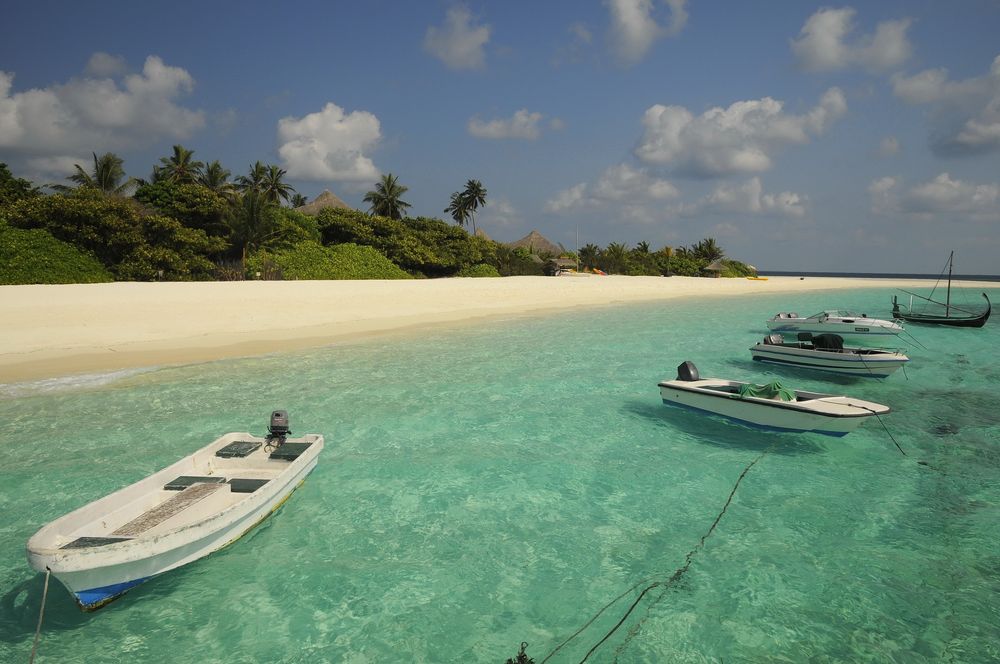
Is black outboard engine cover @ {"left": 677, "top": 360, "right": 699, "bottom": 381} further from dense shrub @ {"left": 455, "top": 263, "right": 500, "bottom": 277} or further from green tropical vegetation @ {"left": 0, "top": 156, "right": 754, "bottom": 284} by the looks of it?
dense shrub @ {"left": 455, "top": 263, "right": 500, "bottom": 277}

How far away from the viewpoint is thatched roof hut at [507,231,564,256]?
258 feet

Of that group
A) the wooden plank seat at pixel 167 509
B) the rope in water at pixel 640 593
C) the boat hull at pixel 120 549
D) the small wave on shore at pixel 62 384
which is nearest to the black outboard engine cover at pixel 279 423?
the wooden plank seat at pixel 167 509

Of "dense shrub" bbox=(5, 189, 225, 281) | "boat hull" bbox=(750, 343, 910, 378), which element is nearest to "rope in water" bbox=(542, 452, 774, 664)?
"boat hull" bbox=(750, 343, 910, 378)

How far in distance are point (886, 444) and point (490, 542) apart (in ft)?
30.6

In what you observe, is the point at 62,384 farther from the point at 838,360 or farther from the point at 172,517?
the point at 838,360

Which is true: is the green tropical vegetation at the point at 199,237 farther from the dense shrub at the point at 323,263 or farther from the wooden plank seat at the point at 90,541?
the wooden plank seat at the point at 90,541

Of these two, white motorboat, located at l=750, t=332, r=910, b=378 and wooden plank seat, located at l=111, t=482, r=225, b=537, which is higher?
white motorboat, located at l=750, t=332, r=910, b=378

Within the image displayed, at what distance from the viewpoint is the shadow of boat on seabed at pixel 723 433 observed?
10750mm

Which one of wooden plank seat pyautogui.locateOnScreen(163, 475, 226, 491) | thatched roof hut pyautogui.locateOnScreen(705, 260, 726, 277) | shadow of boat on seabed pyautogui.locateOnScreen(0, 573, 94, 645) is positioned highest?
thatched roof hut pyautogui.locateOnScreen(705, 260, 726, 277)

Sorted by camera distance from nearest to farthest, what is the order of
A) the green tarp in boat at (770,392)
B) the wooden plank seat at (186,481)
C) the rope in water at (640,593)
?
the rope in water at (640,593)
the wooden plank seat at (186,481)
the green tarp in boat at (770,392)

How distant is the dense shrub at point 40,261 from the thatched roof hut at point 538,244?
55.5 metres

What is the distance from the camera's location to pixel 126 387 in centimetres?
1484

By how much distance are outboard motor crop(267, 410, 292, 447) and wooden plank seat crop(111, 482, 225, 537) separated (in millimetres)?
1386

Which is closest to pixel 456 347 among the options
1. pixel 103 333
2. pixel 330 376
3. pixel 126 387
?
pixel 330 376
